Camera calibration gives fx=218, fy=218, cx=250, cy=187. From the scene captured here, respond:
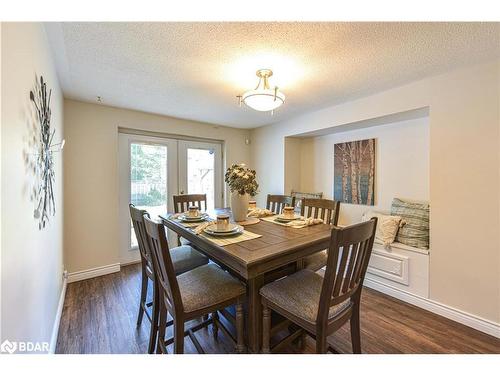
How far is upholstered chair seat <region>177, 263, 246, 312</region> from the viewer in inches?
49.4

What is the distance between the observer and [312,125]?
10.3ft

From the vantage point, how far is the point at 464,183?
1847 millimetres

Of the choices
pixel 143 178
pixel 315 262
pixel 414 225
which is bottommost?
pixel 315 262

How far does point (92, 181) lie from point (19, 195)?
2.08m

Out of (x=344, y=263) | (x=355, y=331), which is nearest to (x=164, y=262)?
(x=344, y=263)

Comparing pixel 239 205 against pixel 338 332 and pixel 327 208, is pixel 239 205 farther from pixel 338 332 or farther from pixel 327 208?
pixel 338 332

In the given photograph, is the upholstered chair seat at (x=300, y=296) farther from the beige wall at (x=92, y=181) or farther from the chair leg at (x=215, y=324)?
the beige wall at (x=92, y=181)

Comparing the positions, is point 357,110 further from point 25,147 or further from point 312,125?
point 25,147

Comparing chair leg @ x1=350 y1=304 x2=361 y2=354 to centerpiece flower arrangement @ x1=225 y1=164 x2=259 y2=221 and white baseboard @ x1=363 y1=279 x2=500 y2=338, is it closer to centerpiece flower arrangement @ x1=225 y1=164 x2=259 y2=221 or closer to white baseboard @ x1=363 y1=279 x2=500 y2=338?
centerpiece flower arrangement @ x1=225 y1=164 x2=259 y2=221

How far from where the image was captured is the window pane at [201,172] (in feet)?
12.1

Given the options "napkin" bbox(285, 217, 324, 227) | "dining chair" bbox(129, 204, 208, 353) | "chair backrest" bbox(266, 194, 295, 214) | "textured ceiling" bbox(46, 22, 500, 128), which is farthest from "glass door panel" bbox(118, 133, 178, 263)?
"napkin" bbox(285, 217, 324, 227)

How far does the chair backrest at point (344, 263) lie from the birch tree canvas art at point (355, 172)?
6.52 feet
